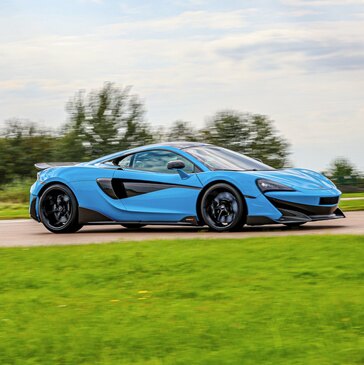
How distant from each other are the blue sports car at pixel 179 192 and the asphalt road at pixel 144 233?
19 cm

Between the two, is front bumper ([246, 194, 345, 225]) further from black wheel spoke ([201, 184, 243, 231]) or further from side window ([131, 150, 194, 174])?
side window ([131, 150, 194, 174])

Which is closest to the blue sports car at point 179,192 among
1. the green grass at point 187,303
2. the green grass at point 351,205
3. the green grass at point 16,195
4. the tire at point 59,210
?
the tire at point 59,210

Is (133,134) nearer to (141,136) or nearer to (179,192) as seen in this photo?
(141,136)

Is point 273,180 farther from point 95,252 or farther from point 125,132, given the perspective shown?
point 125,132

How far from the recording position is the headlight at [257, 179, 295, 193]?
12.4 metres

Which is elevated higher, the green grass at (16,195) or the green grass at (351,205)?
the green grass at (16,195)

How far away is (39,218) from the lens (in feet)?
46.0

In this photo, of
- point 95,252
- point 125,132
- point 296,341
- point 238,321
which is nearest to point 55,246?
point 95,252

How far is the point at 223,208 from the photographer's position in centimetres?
1270

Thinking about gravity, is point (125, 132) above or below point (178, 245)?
above

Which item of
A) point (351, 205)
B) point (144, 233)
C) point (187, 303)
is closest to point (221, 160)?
point (144, 233)

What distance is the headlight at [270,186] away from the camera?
12.4 metres

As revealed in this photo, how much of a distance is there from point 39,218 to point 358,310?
8.40m

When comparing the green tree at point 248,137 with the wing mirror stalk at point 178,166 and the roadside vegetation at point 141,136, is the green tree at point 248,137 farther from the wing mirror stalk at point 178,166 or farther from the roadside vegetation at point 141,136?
the wing mirror stalk at point 178,166
